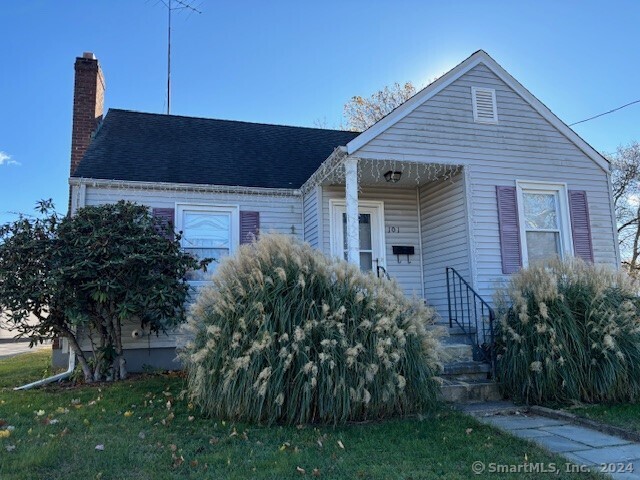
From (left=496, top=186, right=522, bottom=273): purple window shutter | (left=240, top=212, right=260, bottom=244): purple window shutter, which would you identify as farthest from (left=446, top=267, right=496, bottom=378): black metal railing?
(left=240, top=212, right=260, bottom=244): purple window shutter

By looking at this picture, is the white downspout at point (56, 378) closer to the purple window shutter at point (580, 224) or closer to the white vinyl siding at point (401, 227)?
the white vinyl siding at point (401, 227)

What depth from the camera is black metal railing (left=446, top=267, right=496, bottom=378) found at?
19.2 feet

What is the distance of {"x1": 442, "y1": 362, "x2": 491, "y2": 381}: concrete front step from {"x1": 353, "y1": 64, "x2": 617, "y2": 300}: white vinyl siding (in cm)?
161

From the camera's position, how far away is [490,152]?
7492 mm

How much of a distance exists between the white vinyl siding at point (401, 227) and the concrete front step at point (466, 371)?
9.31 feet

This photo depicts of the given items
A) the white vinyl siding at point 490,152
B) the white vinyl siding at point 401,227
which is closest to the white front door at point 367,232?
the white vinyl siding at point 401,227

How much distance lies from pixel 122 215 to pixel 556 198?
6.99 meters

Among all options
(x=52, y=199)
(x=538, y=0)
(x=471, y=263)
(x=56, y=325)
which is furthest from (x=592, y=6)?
(x=56, y=325)

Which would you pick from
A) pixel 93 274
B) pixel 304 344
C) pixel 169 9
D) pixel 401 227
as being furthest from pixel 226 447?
pixel 169 9

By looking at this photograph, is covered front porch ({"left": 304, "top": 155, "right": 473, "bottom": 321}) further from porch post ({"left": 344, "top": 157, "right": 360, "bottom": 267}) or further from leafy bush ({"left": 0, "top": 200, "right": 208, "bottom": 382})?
leafy bush ({"left": 0, "top": 200, "right": 208, "bottom": 382})

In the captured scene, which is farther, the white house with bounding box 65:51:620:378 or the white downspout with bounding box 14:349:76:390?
the white house with bounding box 65:51:620:378

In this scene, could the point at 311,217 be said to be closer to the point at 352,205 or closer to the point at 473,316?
the point at 352,205

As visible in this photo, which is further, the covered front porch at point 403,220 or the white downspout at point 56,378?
the covered front porch at point 403,220

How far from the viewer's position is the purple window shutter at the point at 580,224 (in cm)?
771
